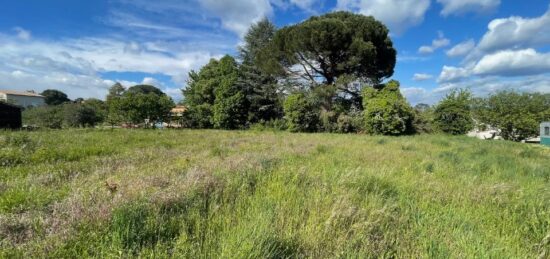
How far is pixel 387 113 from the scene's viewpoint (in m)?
22.4

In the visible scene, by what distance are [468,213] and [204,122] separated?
3065cm

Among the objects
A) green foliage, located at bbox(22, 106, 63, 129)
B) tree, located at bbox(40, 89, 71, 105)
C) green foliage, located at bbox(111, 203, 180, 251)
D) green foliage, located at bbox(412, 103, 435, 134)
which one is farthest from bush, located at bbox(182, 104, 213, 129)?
tree, located at bbox(40, 89, 71, 105)

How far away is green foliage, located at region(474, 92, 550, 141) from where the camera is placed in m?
28.8

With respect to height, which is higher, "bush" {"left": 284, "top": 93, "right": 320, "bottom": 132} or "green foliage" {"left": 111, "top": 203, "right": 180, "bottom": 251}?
"bush" {"left": 284, "top": 93, "right": 320, "bottom": 132}

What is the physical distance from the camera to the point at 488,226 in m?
3.20

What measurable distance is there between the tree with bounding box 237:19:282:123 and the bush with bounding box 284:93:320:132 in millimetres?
3993

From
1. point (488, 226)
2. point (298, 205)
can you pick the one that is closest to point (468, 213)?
point (488, 226)

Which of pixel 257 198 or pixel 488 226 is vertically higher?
pixel 257 198

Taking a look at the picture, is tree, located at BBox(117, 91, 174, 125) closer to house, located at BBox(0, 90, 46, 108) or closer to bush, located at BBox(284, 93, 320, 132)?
bush, located at BBox(284, 93, 320, 132)

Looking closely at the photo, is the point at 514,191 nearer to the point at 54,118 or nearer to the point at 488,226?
the point at 488,226

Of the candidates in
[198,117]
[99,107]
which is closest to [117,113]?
[198,117]

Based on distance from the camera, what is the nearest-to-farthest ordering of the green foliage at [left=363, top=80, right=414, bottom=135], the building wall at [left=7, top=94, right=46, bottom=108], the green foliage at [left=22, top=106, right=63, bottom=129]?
the green foliage at [left=363, top=80, right=414, bottom=135], the green foliage at [left=22, top=106, right=63, bottom=129], the building wall at [left=7, top=94, right=46, bottom=108]

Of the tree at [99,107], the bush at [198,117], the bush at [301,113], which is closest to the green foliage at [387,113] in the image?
the bush at [301,113]

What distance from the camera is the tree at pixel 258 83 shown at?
30.7 m
